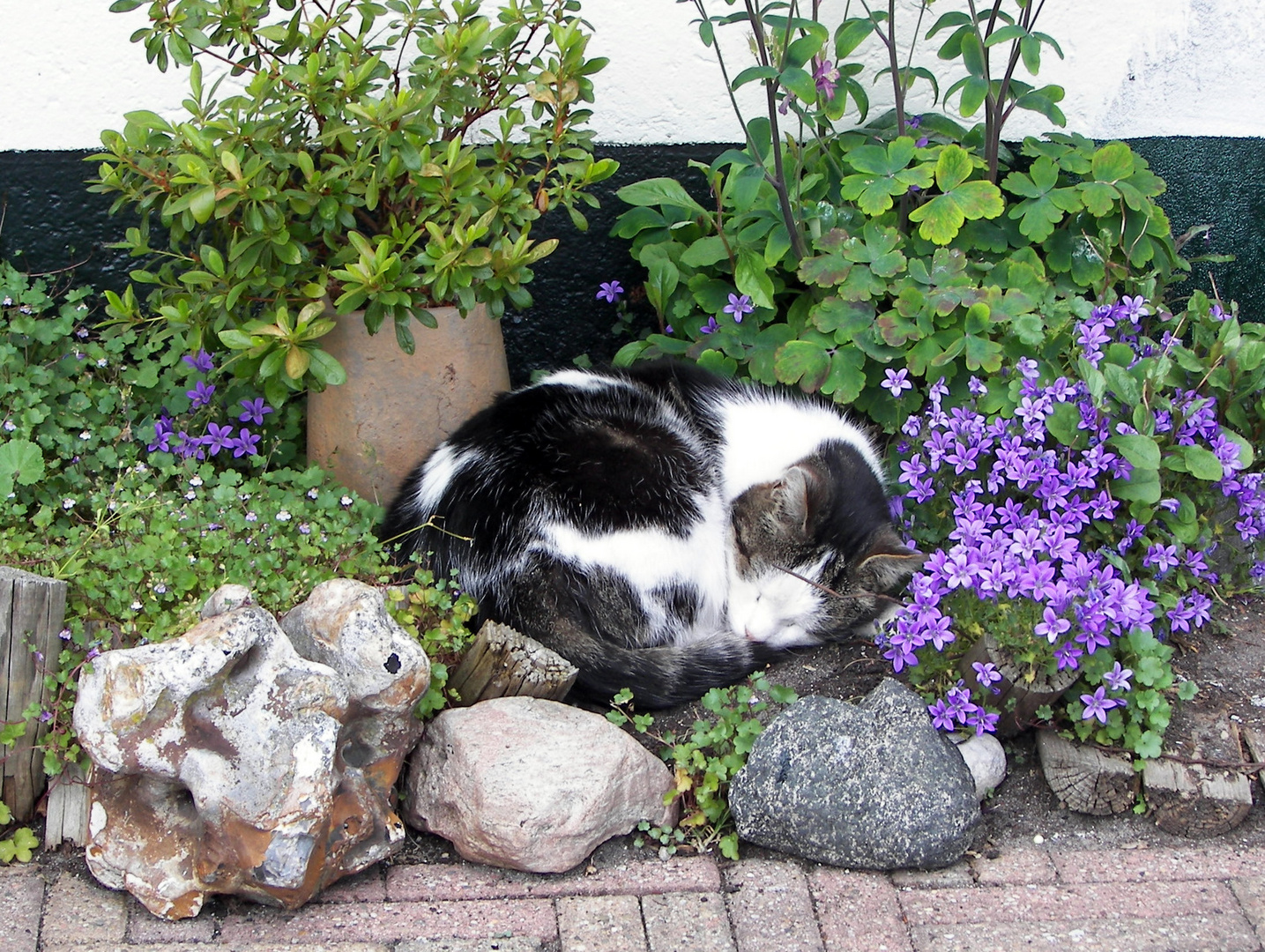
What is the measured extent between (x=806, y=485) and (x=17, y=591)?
1776 mm

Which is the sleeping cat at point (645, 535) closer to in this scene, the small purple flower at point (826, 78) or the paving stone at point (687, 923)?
the paving stone at point (687, 923)

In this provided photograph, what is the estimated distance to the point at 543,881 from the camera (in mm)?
2260

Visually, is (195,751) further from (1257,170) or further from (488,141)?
(1257,170)

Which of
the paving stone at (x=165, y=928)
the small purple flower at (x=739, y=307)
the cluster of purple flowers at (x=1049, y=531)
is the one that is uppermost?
the small purple flower at (x=739, y=307)

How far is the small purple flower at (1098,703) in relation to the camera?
7.60 feet

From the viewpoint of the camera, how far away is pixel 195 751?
2.05 m

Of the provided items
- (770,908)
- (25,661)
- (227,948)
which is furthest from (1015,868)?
(25,661)

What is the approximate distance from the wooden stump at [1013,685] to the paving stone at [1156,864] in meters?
0.30

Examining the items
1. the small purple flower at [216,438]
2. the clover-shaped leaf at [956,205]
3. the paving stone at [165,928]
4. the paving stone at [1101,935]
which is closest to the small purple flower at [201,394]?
the small purple flower at [216,438]

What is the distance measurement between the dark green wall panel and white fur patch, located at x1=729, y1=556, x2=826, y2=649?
1.39 meters

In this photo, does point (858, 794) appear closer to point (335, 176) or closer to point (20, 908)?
point (20, 908)

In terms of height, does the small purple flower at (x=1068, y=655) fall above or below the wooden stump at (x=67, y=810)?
above

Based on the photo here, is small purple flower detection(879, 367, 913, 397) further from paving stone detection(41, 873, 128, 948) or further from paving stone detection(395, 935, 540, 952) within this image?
paving stone detection(41, 873, 128, 948)

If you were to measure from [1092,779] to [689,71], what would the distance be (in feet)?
8.31
